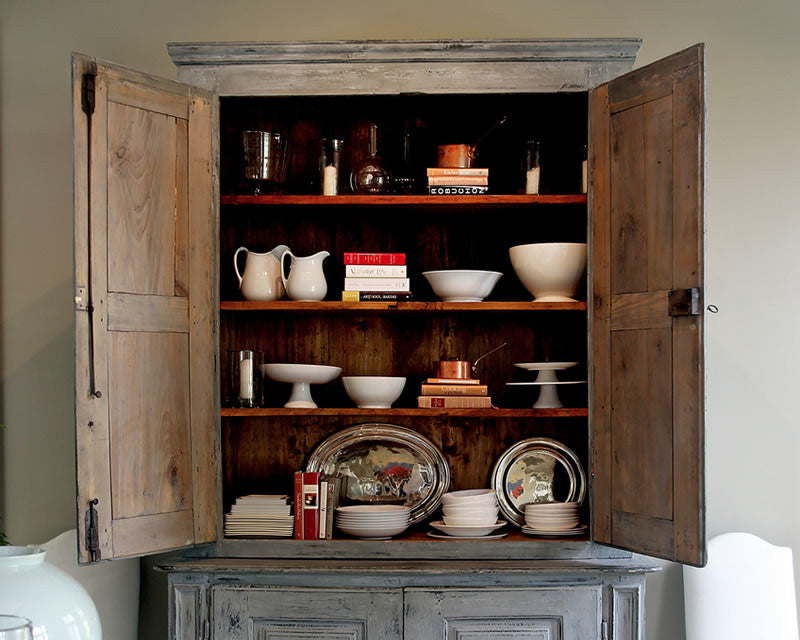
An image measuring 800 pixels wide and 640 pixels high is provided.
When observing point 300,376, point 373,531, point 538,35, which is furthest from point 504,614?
point 538,35

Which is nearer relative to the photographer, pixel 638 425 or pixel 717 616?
pixel 638 425

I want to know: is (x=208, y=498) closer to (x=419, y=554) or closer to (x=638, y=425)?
(x=419, y=554)

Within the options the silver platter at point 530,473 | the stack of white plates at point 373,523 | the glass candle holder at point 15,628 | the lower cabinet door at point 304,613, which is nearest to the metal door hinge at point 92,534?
the lower cabinet door at point 304,613

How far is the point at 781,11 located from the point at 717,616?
6.78 ft

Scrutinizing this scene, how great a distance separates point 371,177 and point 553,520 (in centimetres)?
118

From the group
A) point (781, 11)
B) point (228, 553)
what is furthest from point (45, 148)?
point (781, 11)

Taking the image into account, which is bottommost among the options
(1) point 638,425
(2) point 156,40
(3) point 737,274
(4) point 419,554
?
(4) point 419,554

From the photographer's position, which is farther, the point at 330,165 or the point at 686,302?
the point at 330,165

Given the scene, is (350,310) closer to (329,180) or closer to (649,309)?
(329,180)

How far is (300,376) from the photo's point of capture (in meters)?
2.67

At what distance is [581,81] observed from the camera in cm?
255

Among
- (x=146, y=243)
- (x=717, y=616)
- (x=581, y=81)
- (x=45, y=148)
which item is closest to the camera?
(x=146, y=243)

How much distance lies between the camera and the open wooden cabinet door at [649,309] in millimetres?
2232

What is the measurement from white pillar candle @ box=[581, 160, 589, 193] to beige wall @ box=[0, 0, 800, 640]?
1.96 feet
